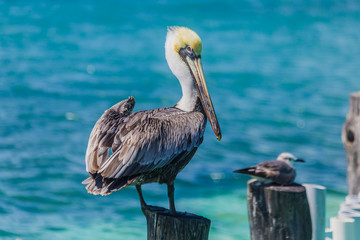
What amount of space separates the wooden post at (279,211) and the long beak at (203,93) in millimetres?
750

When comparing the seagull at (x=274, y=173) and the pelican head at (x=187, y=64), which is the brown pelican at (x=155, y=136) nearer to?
the pelican head at (x=187, y=64)

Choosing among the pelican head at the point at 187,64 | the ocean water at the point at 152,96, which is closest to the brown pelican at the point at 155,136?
the pelican head at the point at 187,64

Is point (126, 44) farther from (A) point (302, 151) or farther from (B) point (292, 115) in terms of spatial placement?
(A) point (302, 151)

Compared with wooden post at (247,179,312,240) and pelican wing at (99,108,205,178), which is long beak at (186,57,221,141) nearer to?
pelican wing at (99,108,205,178)

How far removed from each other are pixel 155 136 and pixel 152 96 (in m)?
11.0

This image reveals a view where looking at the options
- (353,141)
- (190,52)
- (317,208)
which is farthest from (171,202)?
(353,141)

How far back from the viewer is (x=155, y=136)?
12.6 feet

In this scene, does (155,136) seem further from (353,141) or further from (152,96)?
(152,96)

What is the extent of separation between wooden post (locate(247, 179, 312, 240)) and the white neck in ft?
2.65

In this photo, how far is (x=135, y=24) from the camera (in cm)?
2494

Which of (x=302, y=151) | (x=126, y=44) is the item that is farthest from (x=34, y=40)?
(x=302, y=151)

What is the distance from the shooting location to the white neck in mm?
4219

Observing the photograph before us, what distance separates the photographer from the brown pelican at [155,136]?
3674 millimetres

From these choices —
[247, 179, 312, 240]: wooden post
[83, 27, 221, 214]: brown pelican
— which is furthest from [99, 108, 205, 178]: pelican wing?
[247, 179, 312, 240]: wooden post
